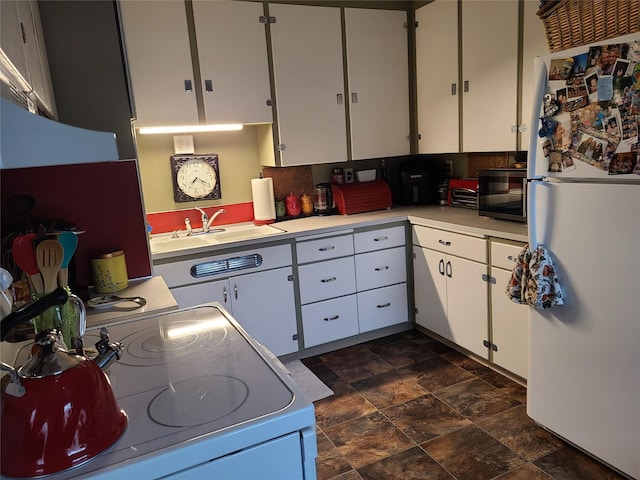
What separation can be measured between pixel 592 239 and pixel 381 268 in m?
1.66

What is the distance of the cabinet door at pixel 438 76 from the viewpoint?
3226mm

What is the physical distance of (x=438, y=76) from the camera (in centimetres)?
338

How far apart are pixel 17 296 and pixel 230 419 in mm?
1035

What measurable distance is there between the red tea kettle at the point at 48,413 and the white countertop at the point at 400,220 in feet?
6.03

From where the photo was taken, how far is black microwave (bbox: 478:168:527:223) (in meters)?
2.73

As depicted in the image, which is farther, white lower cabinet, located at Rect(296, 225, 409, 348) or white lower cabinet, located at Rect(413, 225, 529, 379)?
white lower cabinet, located at Rect(296, 225, 409, 348)

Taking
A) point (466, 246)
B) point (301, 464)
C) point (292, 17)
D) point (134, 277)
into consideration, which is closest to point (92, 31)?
point (134, 277)

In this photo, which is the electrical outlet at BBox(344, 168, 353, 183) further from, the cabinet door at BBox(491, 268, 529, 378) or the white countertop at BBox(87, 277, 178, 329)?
the white countertop at BBox(87, 277, 178, 329)

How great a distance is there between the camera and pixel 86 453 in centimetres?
90

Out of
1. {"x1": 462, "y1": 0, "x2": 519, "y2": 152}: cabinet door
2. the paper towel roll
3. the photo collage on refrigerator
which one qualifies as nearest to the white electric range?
the photo collage on refrigerator

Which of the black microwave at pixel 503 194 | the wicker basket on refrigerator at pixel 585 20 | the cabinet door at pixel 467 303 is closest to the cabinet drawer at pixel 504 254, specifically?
the cabinet door at pixel 467 303

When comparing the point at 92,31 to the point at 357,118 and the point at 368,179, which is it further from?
the point at 368,179

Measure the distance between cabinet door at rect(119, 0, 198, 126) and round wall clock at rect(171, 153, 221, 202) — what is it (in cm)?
36

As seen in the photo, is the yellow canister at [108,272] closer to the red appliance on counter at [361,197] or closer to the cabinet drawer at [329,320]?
the cabinet drawer at [329,320]
